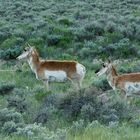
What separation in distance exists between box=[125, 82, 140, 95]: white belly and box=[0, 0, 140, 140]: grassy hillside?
229 millimetres

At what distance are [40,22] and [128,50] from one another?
21.2 ft

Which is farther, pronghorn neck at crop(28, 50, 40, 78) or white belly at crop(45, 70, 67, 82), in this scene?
pronghorn neck at crop(28, 50, 40, 78)

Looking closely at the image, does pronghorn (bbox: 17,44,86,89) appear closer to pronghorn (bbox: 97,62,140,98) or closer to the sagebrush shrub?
the sagebrush shrub

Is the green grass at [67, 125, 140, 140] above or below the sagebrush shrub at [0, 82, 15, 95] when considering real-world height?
above

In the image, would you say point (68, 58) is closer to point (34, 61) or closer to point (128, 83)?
point (34, 61)

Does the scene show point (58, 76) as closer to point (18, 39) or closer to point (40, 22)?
point (18, 39)

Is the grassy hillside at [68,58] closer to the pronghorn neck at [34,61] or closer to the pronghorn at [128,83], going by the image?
the pronghorn at [128,83]

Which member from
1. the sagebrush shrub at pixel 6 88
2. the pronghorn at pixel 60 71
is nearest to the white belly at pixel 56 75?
the pronghorn at pixel 60 71

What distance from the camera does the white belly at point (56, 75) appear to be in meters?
11.6

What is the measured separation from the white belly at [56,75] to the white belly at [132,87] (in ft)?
7.00

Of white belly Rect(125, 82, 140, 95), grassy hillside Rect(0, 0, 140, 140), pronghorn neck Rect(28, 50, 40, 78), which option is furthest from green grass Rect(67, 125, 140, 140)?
pronghorn neck Rect(28, 50, 40, 78)

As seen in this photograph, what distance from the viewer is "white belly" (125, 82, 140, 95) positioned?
9977mm

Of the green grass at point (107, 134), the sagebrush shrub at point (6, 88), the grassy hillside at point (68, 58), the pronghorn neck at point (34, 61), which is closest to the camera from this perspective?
the green grass at point (107, 134)

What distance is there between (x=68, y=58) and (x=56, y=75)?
4.46 m
